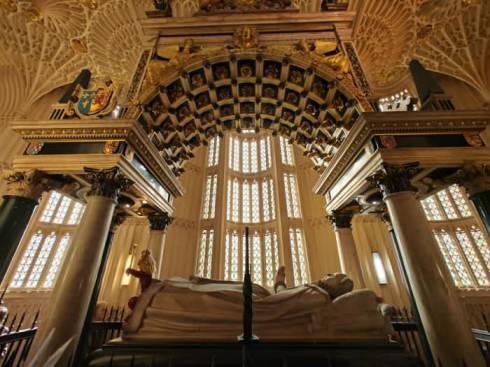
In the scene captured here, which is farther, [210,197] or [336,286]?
[210,197]

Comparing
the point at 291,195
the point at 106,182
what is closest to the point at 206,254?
the point at 291,195

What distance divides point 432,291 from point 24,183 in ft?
29.7

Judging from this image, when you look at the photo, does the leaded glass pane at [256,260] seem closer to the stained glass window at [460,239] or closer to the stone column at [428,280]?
the stained glass window at [460,239]

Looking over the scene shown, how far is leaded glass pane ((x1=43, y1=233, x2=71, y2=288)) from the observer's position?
11.3m

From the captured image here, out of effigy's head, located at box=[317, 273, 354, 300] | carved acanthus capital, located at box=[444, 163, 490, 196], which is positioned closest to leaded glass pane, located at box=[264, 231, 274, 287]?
effigy's head, located at box=[317, 273, 354, 300]

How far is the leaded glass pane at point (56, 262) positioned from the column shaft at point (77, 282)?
988 cm

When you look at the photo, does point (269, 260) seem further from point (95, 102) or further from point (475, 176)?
point (95, 102)

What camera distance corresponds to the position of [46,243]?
12109 millimetres

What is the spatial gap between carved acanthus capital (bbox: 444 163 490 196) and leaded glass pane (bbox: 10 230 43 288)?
17.7 meters

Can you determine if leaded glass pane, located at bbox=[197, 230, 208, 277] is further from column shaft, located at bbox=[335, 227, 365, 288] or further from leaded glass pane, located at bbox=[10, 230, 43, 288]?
column shaft, located at bbox=[335, 227, 365, 288]

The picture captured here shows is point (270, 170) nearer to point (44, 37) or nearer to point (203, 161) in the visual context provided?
point (203, 161)

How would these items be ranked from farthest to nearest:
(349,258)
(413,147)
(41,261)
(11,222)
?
(41,261) → (349,258) → (413,147) → (11,222)

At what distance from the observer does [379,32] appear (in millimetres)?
8672

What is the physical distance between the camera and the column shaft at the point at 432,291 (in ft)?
11.8
